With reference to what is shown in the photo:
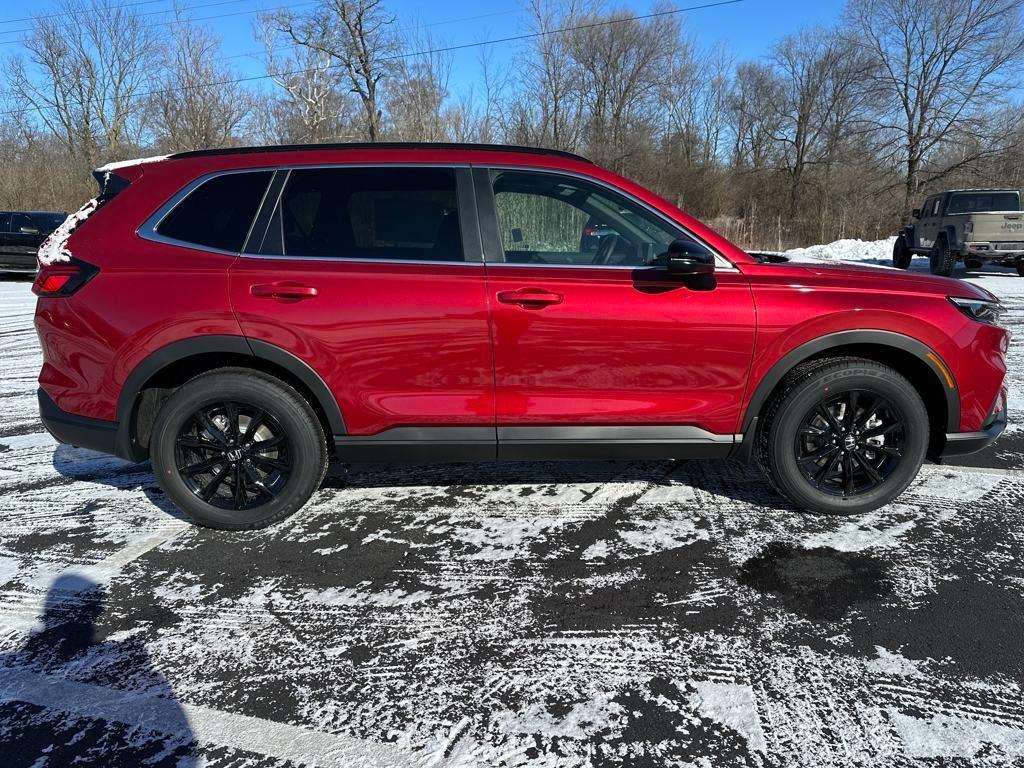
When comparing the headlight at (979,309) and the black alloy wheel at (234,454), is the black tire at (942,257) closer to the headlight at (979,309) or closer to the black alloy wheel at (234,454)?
the headlight at (979,309)

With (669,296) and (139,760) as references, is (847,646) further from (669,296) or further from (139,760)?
(139,760)

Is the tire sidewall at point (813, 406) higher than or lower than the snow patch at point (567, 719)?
higher

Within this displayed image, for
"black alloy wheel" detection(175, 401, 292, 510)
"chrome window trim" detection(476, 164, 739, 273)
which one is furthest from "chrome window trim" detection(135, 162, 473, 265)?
"black alloy wheel" detection(175, 401, 292, 510)

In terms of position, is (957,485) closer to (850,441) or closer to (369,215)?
(850,441)

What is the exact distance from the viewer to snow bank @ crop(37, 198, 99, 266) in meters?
3.12

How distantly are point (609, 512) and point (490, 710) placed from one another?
5.03ft

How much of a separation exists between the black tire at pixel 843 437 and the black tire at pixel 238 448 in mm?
2402

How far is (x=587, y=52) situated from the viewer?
31.5 m

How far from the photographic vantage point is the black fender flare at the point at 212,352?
3057mm

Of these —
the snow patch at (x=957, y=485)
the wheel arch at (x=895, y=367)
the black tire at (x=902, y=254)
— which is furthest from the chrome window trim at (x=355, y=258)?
the black tire at (x=902, y=254)

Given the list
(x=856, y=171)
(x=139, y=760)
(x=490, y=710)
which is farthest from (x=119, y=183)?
(x=856, y=171)

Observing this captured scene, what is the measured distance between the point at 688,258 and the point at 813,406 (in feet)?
3.46

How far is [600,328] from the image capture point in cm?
304

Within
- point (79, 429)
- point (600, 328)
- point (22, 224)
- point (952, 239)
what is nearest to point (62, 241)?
point (79, 429)
